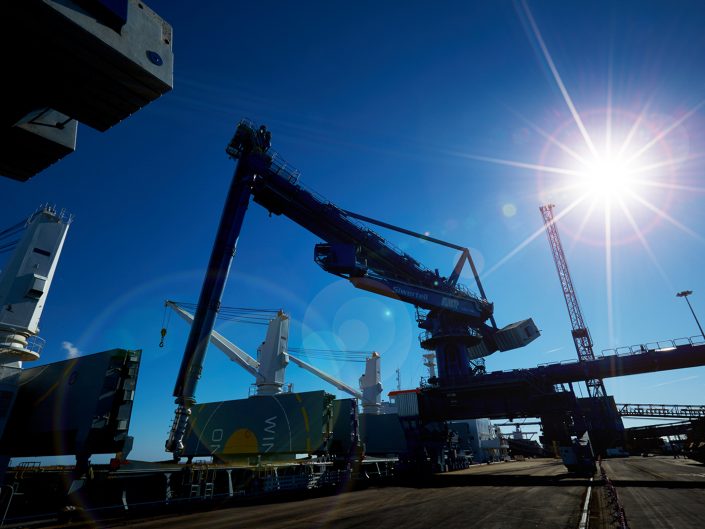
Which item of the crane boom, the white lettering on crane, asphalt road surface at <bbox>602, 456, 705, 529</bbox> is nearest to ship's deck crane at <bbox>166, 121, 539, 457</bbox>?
the crane boom

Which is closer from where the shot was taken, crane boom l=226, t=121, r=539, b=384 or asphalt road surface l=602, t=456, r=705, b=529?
asphalt road surface l=602, t=456, r=705, b=529

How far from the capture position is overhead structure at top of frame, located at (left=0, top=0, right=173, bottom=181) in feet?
13.9

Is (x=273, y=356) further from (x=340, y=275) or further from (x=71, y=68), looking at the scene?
(x=71, y=68)

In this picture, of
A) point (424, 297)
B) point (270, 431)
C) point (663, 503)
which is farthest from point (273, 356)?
point (663, 503)

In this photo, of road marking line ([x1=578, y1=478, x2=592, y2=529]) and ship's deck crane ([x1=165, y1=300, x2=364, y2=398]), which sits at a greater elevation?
ship's deck crane ([x1=165, y1=300, x2=364, y2=398])

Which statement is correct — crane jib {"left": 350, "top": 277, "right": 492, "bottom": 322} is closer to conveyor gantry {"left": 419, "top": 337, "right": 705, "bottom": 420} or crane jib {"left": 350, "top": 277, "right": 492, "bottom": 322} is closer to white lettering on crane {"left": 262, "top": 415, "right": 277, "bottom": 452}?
conveyor gantry {"left": 419, "top": 337, "right": 705, "bottom": 420}

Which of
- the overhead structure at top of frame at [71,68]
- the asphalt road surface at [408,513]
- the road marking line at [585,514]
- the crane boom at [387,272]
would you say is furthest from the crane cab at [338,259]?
the overhead structure at top of frame at [71,68]

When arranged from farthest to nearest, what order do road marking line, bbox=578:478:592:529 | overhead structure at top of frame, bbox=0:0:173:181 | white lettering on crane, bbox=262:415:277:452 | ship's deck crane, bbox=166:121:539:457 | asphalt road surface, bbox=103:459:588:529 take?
1. white lettering on crane, bbox=262:415:277:452
2. ship's deck crane, bbox=166:121:539:457
3. asphalt road surface, bbox=103:459:588:529
4. road marking line, bbox=578:478:592:529
5. overhead structure at top of frame, bbox=0:0:173:181

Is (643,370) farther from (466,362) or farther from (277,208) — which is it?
(277,208)

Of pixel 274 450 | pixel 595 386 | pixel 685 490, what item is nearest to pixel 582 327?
pixel 595 386

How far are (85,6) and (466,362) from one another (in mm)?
42491

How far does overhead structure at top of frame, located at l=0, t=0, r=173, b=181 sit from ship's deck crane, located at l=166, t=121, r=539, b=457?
65.0ft

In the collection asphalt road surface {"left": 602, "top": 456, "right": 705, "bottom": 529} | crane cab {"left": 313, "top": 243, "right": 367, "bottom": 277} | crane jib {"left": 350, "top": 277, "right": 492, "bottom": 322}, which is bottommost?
asphalt road surface {"left": 602, "top": 456, "right": 705, "bottom": 529}

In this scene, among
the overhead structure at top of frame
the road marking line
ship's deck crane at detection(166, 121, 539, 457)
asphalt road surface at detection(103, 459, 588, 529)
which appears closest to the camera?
the overhead structure at top of frame
